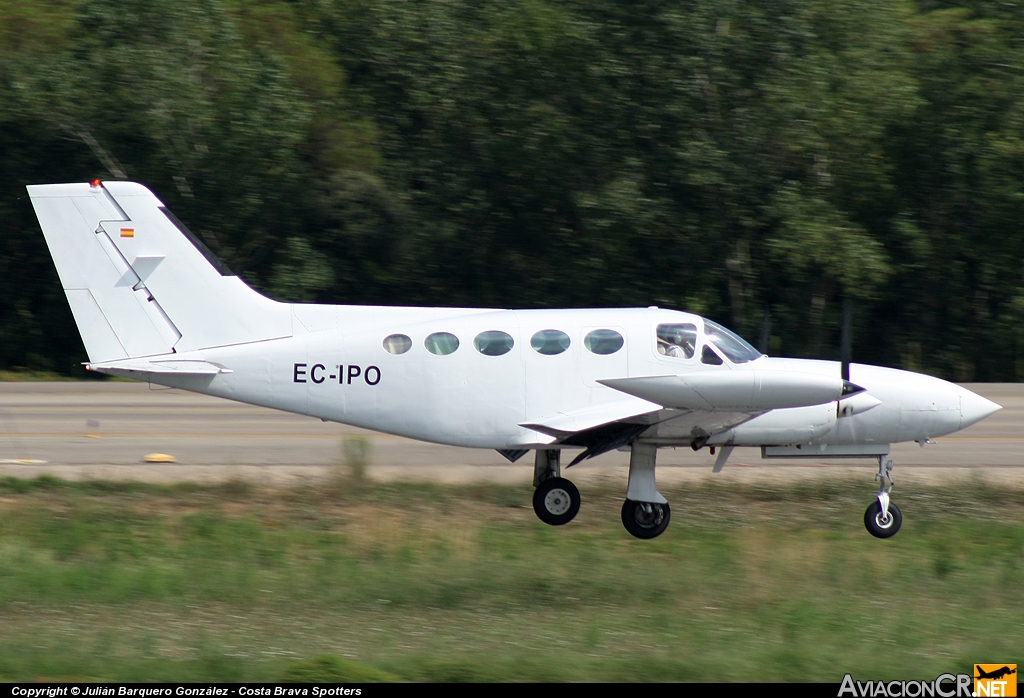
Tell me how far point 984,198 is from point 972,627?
21.2m

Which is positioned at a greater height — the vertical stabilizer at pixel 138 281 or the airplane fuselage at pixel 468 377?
the vertical stabilizer at pixel 138 281

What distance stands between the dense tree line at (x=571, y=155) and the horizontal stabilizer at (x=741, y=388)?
46.9 ft

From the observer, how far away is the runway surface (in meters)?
15.7

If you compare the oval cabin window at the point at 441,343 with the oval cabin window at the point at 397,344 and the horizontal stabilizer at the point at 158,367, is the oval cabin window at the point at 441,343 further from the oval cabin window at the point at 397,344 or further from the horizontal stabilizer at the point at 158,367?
the horizontal stabilizer at the point at 158,367

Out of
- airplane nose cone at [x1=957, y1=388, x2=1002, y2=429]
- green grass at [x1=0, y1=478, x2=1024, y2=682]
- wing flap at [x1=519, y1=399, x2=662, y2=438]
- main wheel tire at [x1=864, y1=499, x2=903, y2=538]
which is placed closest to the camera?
green grass at [x1=0, y1=478, x2=1024, y2=682]

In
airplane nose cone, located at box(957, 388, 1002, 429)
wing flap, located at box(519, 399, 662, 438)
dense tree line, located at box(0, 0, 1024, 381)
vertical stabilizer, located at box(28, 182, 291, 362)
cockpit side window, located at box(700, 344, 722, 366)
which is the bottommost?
wing flap, located at box(519, 399, 662, 438)

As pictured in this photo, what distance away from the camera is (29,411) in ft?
66.0

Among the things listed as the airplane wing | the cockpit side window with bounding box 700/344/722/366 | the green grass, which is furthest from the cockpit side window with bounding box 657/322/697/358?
the green grass

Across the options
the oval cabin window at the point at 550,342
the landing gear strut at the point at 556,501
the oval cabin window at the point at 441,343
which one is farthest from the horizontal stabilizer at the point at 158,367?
the landing gear strut at the point at 556,501

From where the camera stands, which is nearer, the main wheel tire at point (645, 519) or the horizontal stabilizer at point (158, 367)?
the horizontal stabilizer at point (158, 367)

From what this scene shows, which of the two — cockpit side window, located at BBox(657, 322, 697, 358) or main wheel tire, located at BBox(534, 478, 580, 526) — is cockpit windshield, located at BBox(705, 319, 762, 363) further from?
main wheel tire, located at BBox(534, 478, 580, 526)

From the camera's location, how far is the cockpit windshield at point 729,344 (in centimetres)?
1278

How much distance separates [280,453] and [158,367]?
15.2 ft

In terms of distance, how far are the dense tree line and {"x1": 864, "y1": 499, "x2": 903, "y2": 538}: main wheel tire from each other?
43.5 ft
